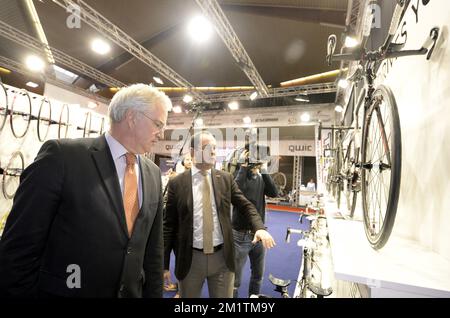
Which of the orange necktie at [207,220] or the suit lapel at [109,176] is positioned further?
the orange necktie at [207,220]

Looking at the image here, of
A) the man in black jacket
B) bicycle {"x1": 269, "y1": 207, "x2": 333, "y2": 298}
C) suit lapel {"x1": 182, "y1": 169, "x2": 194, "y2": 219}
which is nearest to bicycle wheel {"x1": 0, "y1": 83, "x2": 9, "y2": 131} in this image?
suit lapel {"x1": 182, "y1": 169, "x2": 194, "y2": 219}

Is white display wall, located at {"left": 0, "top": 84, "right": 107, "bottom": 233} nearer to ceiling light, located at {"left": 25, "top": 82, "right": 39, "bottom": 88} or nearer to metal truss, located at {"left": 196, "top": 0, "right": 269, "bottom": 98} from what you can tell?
metal truss, located at {"left": 196, "top": 0, "right": 269, "bottom": 98}

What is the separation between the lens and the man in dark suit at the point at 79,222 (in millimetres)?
970

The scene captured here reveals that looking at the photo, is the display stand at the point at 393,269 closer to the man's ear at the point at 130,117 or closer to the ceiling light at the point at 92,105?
the man's ear at the point at 130,117

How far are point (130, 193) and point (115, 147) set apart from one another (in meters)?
0.26

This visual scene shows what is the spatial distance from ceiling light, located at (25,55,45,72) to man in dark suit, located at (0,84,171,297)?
846 cm

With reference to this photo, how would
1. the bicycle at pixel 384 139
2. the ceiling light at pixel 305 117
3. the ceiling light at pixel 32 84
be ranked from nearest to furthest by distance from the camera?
1. the bicycle at pixel 384 139
2. the ceiling light at pixel 32 84
3. the ceiling light at pixel 305 117

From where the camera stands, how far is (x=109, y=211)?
1.07m

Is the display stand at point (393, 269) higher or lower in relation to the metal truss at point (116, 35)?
lower

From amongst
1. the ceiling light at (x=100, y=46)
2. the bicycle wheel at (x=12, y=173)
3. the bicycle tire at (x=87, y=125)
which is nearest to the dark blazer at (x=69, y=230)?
the bicycle wheel at (x=12, y=173)

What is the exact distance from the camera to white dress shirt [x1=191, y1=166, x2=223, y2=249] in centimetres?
198

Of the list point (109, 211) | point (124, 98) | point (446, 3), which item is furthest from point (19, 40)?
point (446, 3)
